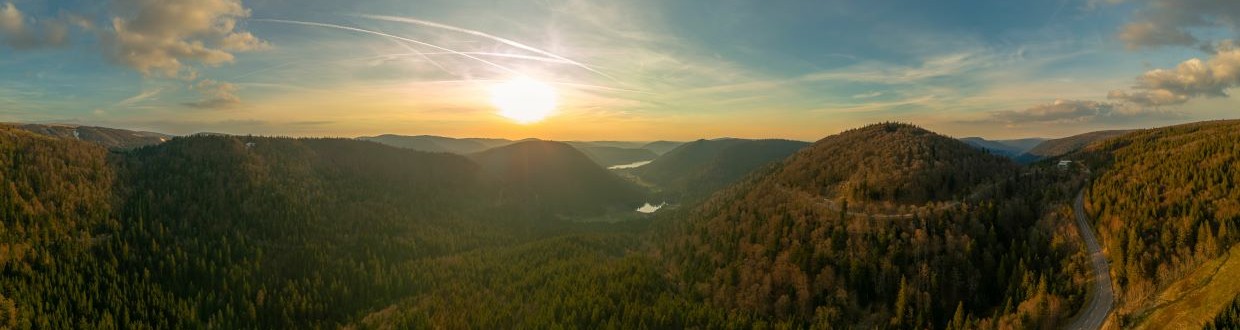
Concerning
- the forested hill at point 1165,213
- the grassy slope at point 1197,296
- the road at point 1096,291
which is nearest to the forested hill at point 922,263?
the road at point 1096,291

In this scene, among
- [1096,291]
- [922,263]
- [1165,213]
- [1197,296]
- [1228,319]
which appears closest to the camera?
[1228,319]

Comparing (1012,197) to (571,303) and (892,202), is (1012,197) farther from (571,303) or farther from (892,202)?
(571,303)

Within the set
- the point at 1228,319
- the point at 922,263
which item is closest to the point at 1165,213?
the point at 922,263

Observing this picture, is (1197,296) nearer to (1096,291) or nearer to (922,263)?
(1096,291)

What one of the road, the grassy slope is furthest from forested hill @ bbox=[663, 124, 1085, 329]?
the grassy slope

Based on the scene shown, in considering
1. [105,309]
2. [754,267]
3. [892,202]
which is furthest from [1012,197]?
[105,309]

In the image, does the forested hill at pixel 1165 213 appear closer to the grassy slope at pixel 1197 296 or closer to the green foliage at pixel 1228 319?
the grassy slope at pixel 1197 296
